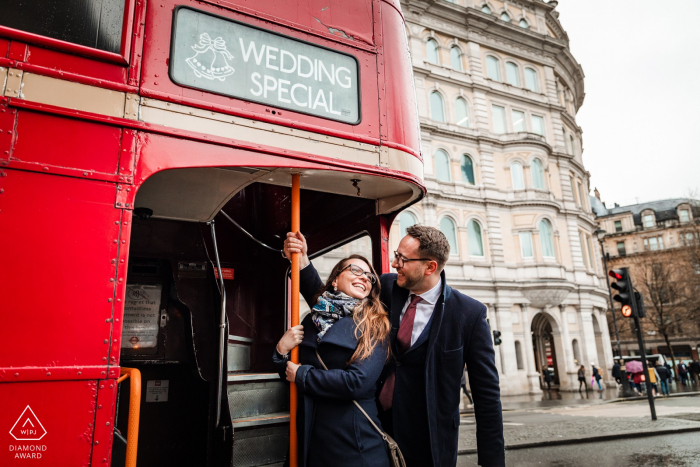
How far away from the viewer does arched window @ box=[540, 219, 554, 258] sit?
2497 centimetres

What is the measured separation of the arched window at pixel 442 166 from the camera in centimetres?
2391

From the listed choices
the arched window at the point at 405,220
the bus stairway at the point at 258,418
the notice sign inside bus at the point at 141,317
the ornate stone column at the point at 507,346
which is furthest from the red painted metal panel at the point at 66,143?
the ornate stone column at the point at 507,346

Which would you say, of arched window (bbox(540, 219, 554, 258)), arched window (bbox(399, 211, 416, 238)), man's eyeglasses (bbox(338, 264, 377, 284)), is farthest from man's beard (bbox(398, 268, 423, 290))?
arched window (bbox(540, 219, 554, 258))

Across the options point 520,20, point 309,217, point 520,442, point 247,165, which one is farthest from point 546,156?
point 247,165

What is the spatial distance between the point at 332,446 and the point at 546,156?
26840 millimetres

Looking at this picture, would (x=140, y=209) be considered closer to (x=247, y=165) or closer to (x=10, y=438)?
(x=247, y=165)

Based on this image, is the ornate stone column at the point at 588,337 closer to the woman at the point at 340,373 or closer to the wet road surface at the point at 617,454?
the wet road surface at the point at 617,454

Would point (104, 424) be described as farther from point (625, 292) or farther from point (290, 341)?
point (625, 292)

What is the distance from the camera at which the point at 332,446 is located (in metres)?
2.49

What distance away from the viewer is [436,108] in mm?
24984

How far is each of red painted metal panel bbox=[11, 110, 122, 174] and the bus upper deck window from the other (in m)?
0.49

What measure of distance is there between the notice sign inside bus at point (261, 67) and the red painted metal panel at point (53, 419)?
174 cm

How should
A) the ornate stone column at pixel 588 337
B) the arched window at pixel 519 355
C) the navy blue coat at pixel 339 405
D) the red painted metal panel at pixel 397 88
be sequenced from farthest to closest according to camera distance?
the ornate stone column at pixel 588 337
the arched window at pixel 519 355
the red painted metal panel at pixel 397 88
the navy blue coat at pixel 339 405

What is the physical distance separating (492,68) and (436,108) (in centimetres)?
557
